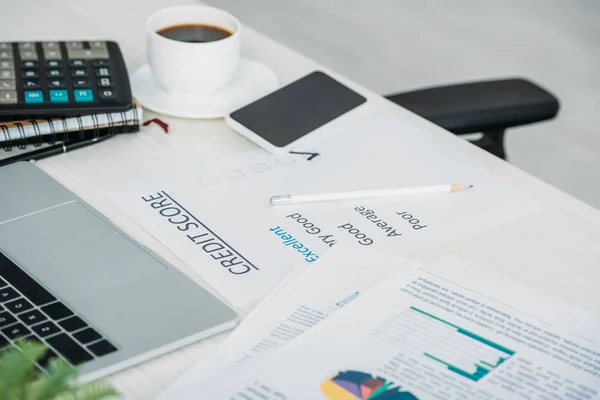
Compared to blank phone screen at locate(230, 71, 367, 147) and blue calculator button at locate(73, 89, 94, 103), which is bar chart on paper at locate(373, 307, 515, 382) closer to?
blank phone screen at locate(230, 71, 367, 147)

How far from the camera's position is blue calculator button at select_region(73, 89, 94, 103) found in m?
0.91

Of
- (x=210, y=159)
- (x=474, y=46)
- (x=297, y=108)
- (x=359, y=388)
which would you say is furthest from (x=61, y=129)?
(x=474, y=46)

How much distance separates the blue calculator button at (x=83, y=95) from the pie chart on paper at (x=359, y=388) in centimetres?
A: 43

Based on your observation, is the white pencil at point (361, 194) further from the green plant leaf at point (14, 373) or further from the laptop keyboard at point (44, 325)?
the green plant leaf at point (14, 373)

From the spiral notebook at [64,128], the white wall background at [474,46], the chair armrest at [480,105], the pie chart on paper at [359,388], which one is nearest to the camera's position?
the pie chart on paper at [359,388]

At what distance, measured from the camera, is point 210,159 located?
91 cm

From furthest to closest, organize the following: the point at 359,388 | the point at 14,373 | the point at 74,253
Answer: the point at 74,253, the point at 359,388, the point at 14,373

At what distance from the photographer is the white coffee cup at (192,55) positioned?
0.94 m

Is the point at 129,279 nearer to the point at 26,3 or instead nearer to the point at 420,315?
the point at 420,315

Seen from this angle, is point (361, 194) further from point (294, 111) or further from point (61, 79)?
point (61, 79)

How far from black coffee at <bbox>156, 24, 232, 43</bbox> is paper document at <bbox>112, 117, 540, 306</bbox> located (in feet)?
0.54

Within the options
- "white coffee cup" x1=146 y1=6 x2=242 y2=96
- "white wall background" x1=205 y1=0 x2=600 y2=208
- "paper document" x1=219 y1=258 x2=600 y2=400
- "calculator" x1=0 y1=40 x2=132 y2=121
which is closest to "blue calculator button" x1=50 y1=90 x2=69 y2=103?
"calculator" x1=0 y1=40 x2=132 y2=121

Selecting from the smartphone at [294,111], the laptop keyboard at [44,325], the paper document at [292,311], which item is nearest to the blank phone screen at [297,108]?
the smartphone at [294,111]

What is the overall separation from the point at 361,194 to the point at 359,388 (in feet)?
0.90
